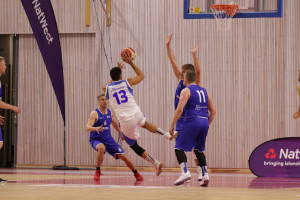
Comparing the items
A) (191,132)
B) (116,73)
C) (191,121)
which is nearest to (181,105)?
(191,121)

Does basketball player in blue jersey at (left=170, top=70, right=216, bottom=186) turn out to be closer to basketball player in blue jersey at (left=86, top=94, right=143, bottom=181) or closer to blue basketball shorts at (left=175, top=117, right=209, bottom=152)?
blue basketball shorts at (left=175, top=117, right=209, bottom=152)

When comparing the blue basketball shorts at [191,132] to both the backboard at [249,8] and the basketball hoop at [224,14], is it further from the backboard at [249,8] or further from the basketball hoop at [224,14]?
the backboard at [249,8]

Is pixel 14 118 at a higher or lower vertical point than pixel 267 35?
lower

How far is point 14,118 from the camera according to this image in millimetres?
17281

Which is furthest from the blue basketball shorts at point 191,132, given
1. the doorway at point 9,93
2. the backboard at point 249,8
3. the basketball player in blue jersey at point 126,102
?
the doorway at point 9,93

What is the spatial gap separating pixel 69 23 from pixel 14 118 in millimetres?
2953

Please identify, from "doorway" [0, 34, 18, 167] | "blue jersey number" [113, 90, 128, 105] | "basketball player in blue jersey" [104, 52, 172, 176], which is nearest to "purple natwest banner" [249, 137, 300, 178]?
"basketball player in blue jersey" [104, 52, 172, 176]

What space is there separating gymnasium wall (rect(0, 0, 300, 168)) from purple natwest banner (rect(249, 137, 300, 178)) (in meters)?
2.60

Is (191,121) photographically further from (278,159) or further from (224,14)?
(224,14)

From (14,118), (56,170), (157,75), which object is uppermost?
(157,75)

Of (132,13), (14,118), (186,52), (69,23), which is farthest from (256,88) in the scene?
(14,118)

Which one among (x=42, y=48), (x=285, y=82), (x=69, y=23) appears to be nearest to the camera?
(x=42, y=48)

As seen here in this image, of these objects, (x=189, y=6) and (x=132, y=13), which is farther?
(x=132, y=13)

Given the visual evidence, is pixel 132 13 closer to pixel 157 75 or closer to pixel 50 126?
pixel 157 75
